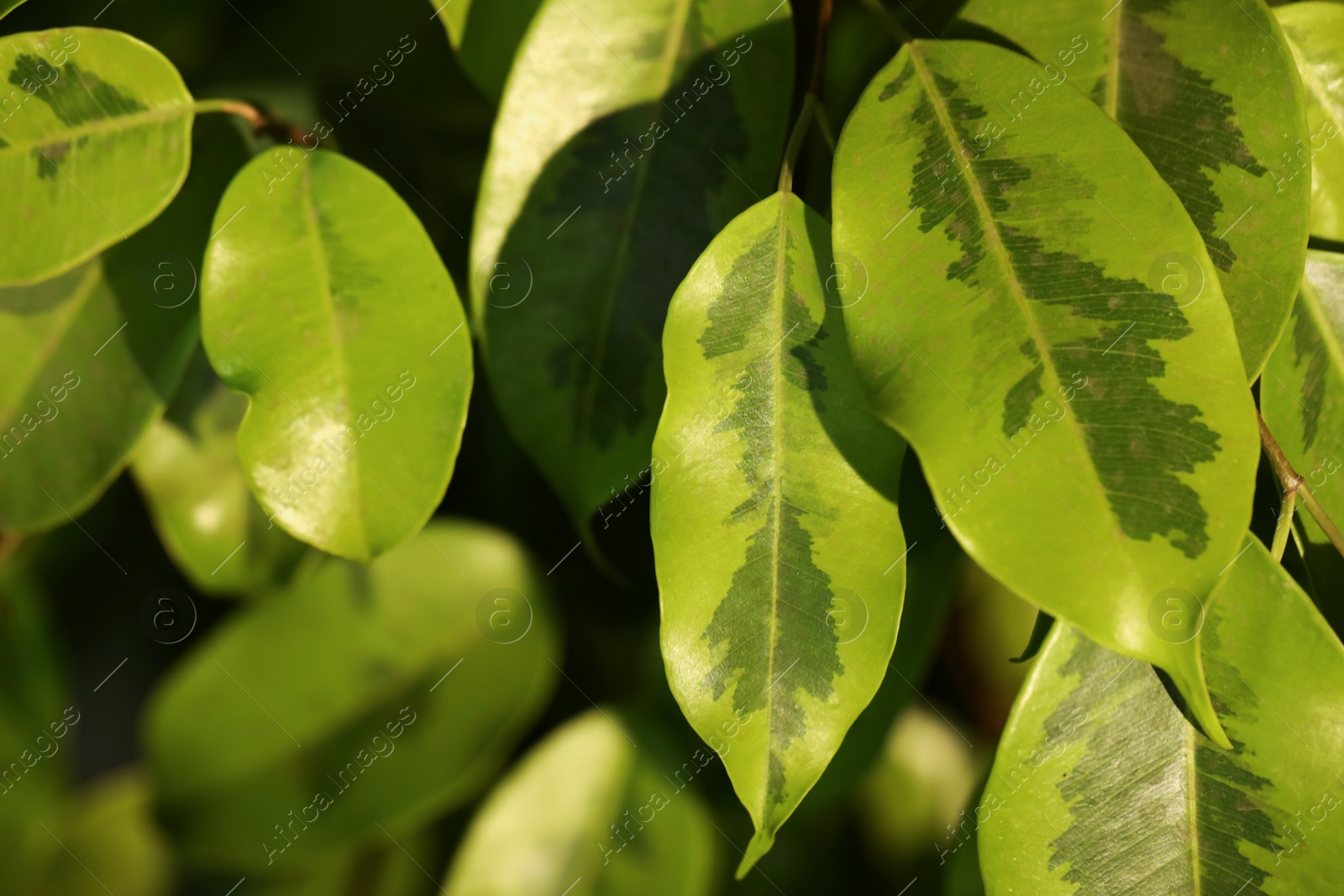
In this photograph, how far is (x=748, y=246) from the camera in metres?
0.44

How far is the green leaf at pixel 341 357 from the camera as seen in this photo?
462 mm

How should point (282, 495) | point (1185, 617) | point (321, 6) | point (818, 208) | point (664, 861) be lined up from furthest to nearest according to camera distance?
point (321, 6) → point (664, 861) → point (818, 208) → point (282, 495) → point (1185, 617)

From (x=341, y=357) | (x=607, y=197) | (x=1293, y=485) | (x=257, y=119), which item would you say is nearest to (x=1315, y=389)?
(x=1293, y=485)

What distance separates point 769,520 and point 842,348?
96mm

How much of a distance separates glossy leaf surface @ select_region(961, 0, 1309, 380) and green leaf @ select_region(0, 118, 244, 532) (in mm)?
544

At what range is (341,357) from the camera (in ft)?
1.56

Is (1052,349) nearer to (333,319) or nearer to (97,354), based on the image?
(333,319)

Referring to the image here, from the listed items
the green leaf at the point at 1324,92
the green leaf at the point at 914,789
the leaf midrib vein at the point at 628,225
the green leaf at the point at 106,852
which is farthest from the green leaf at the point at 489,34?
the green leaf at the point at 106,852

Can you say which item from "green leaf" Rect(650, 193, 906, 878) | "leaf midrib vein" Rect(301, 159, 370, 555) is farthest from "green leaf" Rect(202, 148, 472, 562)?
"green leaf" Rect(650, 193, 906, 878)

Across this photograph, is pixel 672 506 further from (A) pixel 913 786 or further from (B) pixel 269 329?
(A) pixel 913 786

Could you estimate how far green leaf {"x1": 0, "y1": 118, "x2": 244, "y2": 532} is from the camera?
602 mm

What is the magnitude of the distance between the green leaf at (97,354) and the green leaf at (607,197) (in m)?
0.24

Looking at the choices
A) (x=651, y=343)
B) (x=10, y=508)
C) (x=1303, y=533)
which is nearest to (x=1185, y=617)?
(x=1303, y=533)

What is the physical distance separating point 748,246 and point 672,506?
0.14 m
